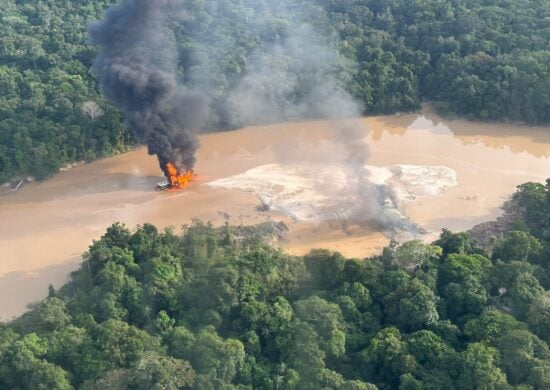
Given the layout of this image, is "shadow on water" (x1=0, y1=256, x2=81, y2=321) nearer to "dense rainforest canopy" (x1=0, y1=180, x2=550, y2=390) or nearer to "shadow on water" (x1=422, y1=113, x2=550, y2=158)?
"dense rainforest canopy" (x1=0, y1=180, x2=550, y2=390)

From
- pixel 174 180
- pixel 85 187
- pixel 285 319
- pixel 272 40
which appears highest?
pixel 272 40

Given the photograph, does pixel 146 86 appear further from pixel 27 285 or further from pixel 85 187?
pixel 27 285

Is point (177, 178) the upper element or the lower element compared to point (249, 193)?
upper

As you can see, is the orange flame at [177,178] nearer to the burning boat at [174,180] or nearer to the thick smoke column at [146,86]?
the burning boat at [174,180]

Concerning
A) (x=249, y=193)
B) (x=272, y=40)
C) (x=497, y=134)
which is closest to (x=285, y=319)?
(x=249, y=193)

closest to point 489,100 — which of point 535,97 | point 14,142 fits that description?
point 535,97

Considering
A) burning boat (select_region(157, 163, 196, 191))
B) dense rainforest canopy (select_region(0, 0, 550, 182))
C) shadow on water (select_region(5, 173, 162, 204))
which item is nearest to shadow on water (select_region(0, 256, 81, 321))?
shadow on water (select_region(5, 173, 162, 204))

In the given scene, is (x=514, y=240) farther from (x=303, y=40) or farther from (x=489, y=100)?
(x=303, y=40)

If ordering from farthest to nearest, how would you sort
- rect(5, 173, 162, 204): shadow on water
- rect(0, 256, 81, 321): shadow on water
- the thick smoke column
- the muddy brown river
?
rect(5, 173, 162, 204): shadow on water < the thick smoke column < the muddy brown river < rect(0, 256, 81, 321): shadow on water
